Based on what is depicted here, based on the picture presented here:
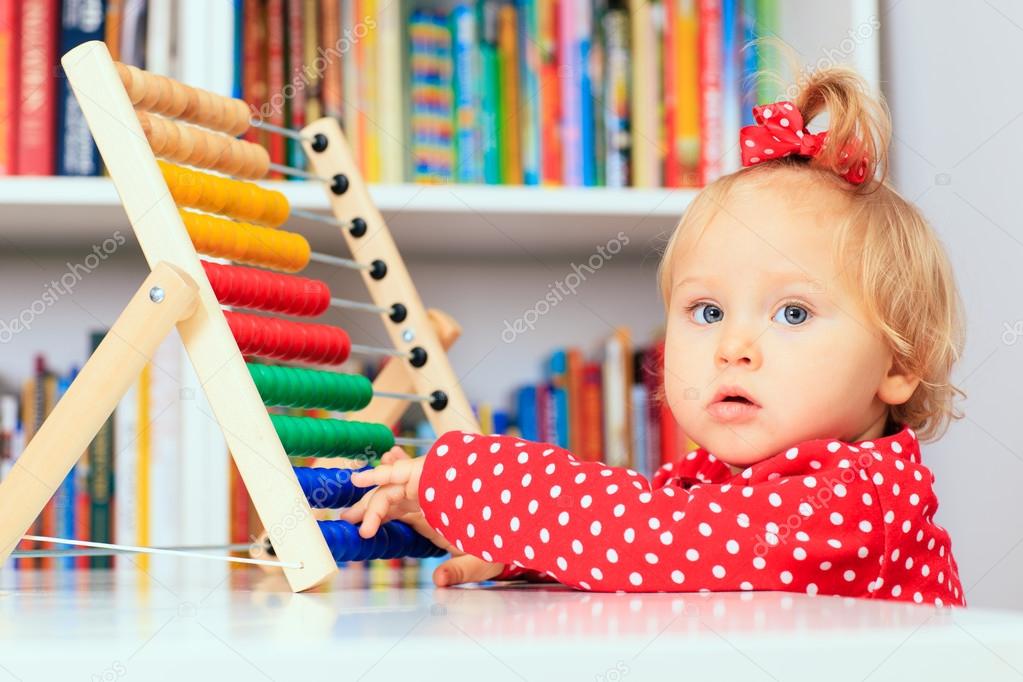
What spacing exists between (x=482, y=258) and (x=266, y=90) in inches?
17.3

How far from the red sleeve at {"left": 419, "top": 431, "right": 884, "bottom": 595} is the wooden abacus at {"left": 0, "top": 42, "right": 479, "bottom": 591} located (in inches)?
5.4

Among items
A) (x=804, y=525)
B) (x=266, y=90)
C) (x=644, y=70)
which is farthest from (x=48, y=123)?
(x=804, y=525)

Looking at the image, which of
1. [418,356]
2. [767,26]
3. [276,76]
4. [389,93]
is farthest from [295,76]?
[767,26]

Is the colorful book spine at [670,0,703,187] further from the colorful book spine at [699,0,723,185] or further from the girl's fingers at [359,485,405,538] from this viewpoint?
the girl's fingers at [359,485,405,538]

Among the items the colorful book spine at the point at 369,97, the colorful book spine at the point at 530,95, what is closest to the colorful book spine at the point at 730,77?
the colorful book spine at the point at 530,95

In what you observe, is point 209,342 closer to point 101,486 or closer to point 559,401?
point 101,486

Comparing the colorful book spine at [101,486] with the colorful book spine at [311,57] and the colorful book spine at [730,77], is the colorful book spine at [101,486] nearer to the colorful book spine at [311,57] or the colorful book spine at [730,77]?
the colorful book spine at [311,57]

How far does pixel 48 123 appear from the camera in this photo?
1.54 metres

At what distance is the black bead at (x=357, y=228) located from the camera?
4.11 feet

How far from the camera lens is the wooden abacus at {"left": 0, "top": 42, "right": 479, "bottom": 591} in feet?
2.61

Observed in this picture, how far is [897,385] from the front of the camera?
3.13 ft

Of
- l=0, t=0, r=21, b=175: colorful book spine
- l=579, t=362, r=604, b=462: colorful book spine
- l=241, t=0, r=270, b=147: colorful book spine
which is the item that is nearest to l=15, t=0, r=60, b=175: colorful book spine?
l=0, t=0, r=21, b=175: colorful book spine

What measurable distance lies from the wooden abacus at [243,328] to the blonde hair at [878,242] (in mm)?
334

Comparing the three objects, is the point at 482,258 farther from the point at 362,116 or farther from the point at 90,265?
the point at 90,265
